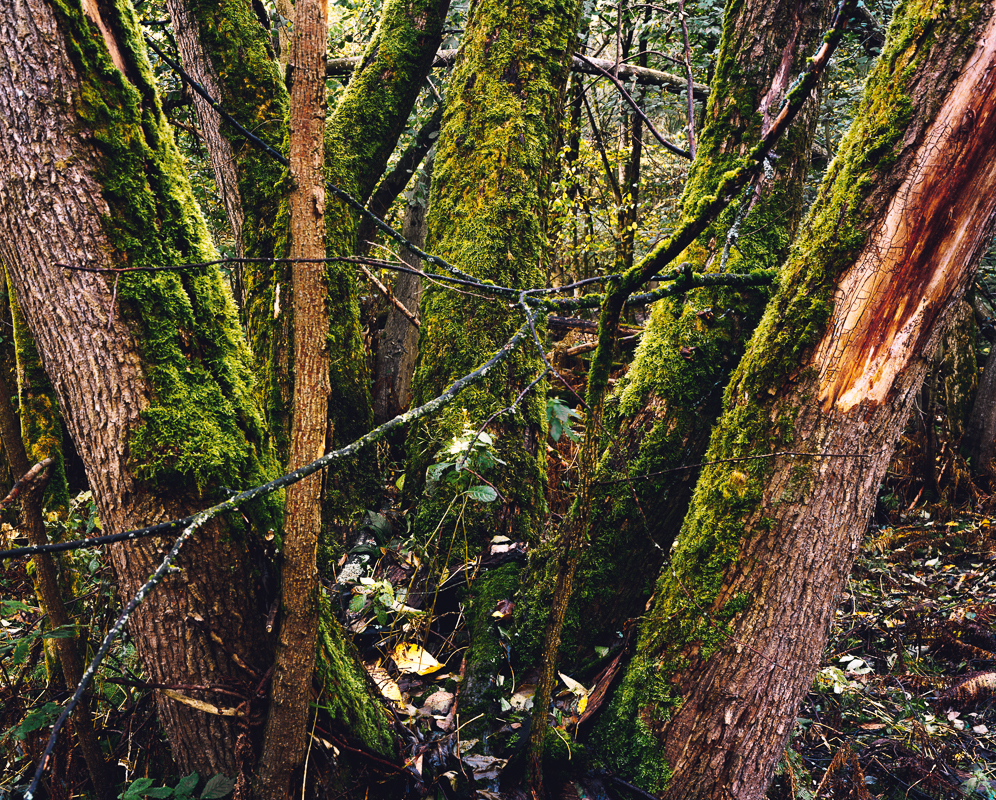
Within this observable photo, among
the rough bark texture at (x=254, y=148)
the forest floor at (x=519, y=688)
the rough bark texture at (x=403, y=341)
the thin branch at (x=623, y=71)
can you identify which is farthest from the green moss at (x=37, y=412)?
the thin branch at (x=623, y=71)

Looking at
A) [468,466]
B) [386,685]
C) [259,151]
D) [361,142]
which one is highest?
[361,142]

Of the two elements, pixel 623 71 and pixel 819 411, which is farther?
pixel 623 71

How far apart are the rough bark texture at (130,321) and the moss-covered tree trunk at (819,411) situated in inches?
54.5

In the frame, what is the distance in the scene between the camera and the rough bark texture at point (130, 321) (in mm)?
1500

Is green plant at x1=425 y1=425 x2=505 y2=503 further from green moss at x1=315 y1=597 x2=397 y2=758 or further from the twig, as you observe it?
the twig

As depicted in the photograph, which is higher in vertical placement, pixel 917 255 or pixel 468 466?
pixel 917 255

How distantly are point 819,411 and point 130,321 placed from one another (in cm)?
205

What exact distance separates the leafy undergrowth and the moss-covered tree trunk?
0.80m

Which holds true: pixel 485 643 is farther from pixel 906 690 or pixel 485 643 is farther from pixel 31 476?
pixel 906 690

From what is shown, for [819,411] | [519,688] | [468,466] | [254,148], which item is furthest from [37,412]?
[819,411]

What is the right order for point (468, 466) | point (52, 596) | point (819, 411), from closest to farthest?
point (819, 411) < point (52, 596) < point (468, 466)

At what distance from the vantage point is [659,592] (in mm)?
2117

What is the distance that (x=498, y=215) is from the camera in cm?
313

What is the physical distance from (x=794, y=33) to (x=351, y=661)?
3.02 m
